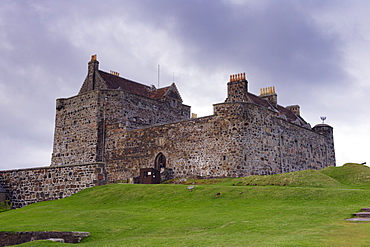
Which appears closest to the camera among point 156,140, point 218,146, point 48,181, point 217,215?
point 217,215

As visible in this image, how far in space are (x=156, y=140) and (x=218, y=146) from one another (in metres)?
7.35

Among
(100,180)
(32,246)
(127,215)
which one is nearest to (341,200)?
(127,215)

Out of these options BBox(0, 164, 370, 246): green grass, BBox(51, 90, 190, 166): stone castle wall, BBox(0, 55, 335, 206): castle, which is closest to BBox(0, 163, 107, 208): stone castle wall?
BBox(0, 55, 335, 206): castle

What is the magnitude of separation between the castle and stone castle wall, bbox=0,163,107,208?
8cm

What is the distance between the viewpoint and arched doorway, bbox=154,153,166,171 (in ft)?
139

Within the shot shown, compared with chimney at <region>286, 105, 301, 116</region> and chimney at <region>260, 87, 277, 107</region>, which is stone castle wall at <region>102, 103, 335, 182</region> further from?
chimney at <region>286, 105, 301, 116</region>

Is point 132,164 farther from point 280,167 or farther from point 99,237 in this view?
point 99,237

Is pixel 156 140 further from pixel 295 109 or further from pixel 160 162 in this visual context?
pixel 295 109

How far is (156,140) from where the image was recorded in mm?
42906

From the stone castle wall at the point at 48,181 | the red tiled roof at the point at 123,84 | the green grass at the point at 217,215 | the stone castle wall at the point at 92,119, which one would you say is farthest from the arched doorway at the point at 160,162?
the red tiled roof at the point at 123,84

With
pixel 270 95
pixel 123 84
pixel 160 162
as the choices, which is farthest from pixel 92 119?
pixel 270 95

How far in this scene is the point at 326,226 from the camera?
16.0m

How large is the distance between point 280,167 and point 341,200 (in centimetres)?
1929

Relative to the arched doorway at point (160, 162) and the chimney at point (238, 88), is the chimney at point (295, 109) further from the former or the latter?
the arched doorway at point (160, 162)
